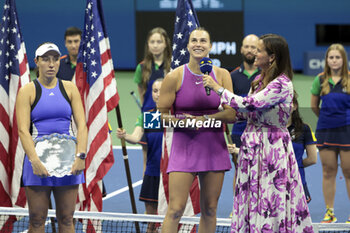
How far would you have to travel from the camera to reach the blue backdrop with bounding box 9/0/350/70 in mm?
23797

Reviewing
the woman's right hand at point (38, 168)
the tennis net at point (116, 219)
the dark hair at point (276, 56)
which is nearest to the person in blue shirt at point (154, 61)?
the tennis net at point (116, 219)

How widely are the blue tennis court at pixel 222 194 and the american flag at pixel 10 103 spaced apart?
2.00m

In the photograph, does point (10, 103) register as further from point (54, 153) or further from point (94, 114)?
point (54, 153)

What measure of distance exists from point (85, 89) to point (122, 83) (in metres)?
14.7

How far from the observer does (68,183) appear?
5754 millimetres

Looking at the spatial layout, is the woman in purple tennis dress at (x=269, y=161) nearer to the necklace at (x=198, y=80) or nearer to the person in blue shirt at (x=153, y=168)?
the necklace at (x=198, y=80)

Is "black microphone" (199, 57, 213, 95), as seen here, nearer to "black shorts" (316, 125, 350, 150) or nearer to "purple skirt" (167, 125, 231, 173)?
"purple skirt" (167, 125, 231, 173)

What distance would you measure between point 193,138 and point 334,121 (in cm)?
335

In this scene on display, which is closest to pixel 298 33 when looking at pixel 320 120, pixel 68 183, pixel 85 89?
pixel 320 120

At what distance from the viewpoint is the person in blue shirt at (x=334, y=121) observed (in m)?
8.21

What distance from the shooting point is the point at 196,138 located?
5.60 meters

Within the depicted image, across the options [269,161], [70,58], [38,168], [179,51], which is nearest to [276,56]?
[269,161]

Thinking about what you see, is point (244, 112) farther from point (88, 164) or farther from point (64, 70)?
point (64, 70)

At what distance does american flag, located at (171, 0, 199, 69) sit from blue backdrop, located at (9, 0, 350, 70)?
54.0 ft
